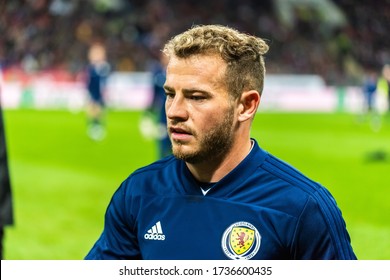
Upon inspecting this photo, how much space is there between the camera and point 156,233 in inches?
77.4

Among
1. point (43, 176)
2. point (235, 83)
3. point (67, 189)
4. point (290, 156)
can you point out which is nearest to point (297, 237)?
point (235, 83)

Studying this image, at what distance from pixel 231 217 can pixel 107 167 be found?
32.0ft

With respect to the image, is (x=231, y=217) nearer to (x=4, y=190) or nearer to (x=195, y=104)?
(x=195, y=104)

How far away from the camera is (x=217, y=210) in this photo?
76.7 inches

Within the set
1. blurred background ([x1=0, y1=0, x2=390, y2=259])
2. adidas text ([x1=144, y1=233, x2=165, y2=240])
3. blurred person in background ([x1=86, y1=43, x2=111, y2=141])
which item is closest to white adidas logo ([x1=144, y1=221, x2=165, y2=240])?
adidas text ([x1=144, y1=233, x2=165, y2=240])

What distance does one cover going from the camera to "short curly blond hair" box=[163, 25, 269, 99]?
188 centimetres

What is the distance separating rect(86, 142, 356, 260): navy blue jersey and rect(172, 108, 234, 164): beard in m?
0.07

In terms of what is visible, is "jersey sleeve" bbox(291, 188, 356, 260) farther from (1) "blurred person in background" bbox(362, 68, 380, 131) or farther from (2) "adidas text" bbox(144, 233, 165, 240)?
(1) "blurred person in background" bbox(362, 68, 380, 131)

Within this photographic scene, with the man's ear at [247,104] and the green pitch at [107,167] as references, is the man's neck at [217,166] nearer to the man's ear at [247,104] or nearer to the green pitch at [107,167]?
the man's ear at [247,104]

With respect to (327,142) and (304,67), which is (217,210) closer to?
(327,142)

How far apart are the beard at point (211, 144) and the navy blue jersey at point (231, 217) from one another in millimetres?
75

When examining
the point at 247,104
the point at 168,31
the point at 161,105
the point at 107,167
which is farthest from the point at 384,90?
the point at 247,104

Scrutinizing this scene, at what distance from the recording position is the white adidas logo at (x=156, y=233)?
1.96 meters

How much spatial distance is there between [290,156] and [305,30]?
14.7 metres
